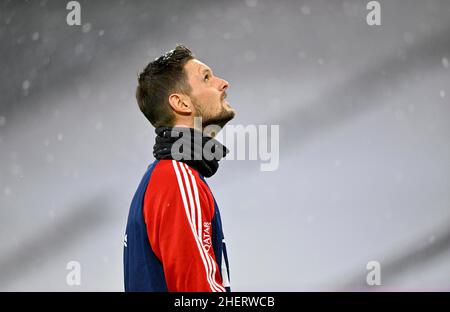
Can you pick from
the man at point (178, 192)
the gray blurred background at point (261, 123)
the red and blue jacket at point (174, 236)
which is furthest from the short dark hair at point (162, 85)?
the gray blurred background at point (261, 123)

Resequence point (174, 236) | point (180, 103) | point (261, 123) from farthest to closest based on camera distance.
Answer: point (261, 123) < point (180, 103) < point (174, 236)

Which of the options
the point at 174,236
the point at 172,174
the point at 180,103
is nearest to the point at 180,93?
the point at 180,103

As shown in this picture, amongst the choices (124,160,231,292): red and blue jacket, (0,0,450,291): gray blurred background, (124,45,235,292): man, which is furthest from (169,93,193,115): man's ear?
(0,0,450,291): gray blurred background

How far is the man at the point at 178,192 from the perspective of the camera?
83cm

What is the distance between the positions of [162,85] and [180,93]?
0.04 metres

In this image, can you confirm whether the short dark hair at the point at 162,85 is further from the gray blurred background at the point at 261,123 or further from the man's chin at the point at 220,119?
the gray blurred background at the point at 261,123

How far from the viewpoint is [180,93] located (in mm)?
1013

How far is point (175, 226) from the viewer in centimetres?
83

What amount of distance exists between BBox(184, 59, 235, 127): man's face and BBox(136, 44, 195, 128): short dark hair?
0.01 m

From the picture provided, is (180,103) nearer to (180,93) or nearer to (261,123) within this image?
(180,93)

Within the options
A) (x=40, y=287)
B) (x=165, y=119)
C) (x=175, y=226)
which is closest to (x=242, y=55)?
(x=40, y=287)

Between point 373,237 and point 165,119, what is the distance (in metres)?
1.46

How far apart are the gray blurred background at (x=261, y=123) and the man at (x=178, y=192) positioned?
128 cm

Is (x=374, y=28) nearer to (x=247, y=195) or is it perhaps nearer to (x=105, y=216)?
(x=247, y=195)
